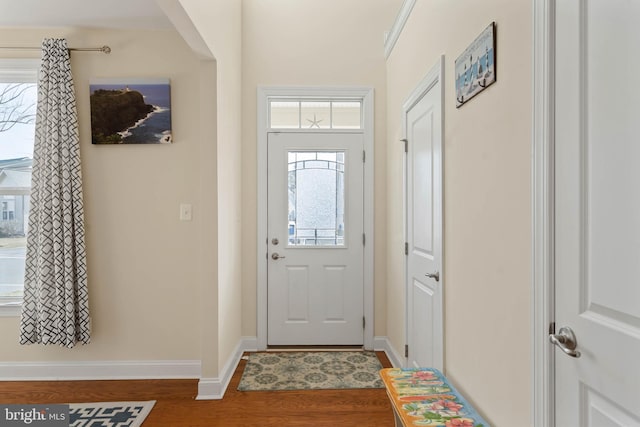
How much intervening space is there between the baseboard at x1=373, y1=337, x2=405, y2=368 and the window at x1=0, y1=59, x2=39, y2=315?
2.91m

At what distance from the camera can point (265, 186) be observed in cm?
328

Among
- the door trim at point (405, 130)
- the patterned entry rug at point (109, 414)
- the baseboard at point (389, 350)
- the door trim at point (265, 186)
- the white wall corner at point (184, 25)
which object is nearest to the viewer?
the white wall corner at point (184, 25)

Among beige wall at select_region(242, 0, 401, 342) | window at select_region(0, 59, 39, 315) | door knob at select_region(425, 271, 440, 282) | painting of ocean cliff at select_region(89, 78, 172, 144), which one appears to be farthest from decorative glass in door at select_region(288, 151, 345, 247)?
window at select_region(0, 59, 39, 315)

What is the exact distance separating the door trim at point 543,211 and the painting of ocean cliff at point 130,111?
2440mm

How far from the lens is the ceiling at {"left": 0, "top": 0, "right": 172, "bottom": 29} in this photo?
2.40 metres

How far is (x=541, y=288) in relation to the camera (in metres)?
1.09

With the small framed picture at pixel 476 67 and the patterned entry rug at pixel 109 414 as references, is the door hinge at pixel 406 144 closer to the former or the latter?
the small framed picture at pixel 476 67

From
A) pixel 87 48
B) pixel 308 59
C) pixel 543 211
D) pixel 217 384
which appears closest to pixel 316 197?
pixel 308 59

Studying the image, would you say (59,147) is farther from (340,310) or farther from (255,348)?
(340,310)

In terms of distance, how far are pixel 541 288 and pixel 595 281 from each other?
180 millimetres

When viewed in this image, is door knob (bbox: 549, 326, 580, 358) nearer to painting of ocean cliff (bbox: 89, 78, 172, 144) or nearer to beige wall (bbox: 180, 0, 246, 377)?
beige wall (bbox: 180, 0, 246, 377)

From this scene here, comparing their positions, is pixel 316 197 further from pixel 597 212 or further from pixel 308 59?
pixel 597 212

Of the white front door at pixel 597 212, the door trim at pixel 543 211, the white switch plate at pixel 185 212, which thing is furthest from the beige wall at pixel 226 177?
the white front door at pixel 597 212

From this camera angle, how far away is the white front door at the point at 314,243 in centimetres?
331
